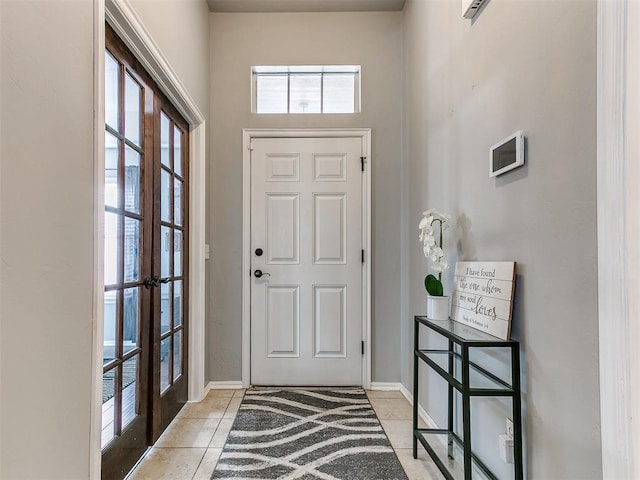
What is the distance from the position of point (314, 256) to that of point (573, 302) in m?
1.99

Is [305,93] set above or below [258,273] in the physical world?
above

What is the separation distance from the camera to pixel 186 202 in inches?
99.2

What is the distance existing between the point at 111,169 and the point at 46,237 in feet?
2.04

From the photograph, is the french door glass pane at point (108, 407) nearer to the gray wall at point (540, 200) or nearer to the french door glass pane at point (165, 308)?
the french door glass pane at point (165, 308)

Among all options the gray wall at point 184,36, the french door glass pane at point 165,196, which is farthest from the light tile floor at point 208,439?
the gray wall at point 184,36

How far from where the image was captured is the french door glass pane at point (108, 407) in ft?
4.95

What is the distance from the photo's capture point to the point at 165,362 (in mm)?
2160

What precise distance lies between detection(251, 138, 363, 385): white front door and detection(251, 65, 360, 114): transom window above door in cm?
30

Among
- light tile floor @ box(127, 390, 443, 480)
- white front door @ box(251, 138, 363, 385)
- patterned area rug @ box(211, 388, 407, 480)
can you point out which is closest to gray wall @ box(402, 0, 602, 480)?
light tile floor @ box(127, 390, 443, 480)

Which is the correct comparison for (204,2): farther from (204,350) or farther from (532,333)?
(532,333)

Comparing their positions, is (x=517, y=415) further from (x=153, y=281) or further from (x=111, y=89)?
(x=111, y=89)

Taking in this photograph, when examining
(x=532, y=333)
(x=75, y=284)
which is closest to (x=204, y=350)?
(x=75, y=284)

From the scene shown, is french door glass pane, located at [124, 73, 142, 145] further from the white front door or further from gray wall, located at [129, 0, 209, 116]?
the white front door

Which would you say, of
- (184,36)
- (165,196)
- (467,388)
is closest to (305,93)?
(184,36)
